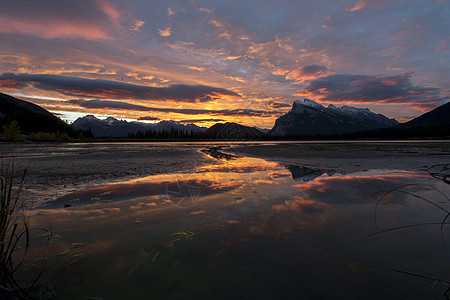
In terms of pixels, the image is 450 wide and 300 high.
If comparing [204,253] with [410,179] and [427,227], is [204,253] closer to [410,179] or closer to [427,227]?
[427,227]

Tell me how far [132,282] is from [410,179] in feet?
49.4

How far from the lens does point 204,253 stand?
488 centimetres

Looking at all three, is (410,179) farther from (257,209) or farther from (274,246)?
(274,246)

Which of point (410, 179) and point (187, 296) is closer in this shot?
point (187, 296)

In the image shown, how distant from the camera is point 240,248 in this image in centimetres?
504

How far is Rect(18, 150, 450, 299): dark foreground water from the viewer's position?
12.1 feet

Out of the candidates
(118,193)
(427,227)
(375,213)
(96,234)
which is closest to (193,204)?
(96,234)

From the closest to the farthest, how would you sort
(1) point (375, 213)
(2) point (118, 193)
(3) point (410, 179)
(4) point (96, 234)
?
1. (4) point (96, 234)
2. (1) point (375, 213)
3. (2) point (118, 193)
4. (3) point (410, 179)

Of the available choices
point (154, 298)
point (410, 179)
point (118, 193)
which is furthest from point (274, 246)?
point (410, 179)

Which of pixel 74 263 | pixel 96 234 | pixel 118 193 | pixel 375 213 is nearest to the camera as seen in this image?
pixel 74 263

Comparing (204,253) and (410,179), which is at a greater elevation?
(410,179)

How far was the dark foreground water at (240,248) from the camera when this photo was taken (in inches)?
145

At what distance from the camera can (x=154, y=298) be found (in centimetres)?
352

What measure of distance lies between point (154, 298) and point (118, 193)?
765 centimetres
